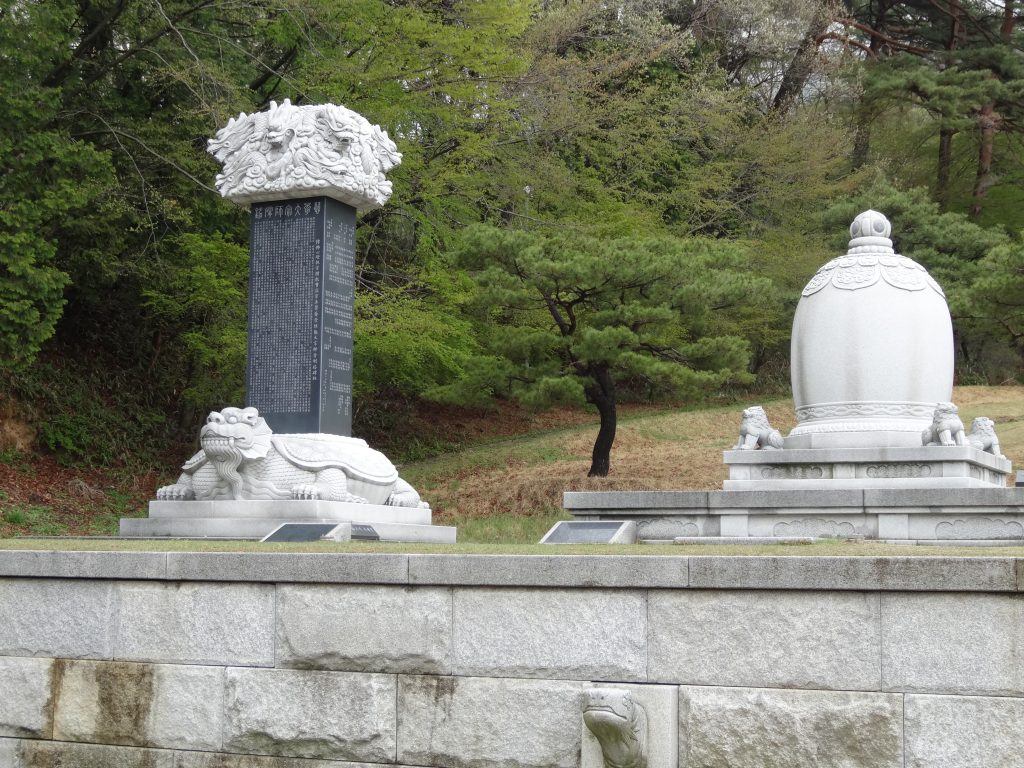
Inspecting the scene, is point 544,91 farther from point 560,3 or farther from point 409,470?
point 409,470

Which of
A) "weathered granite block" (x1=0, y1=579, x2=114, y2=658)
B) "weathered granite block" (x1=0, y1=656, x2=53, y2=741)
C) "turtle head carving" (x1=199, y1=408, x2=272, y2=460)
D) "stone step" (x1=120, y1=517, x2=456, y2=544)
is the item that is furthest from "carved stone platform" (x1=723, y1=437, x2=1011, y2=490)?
"weathered granite block" (x1=0, y1=656, x2=53, y2=741)

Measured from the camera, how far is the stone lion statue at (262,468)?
8969mm

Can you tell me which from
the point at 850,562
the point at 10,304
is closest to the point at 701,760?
the point at 850,562

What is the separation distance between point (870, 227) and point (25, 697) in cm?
855

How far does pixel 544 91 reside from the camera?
20859 millimetres

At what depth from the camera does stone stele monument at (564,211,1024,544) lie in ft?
30.7

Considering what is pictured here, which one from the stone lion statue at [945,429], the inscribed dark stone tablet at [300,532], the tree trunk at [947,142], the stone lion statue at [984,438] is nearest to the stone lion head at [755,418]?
the stone lion statue at [945,429]

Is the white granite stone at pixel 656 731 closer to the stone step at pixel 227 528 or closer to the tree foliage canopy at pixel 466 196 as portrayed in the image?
the stone step at pixel 227 528

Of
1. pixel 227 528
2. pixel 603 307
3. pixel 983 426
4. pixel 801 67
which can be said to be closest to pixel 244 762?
pixel 227 528

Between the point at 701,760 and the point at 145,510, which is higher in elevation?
the point at 145,510

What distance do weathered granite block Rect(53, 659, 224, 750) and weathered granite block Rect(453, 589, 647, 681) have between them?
1307 millimetres

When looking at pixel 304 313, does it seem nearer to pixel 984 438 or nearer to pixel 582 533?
pixel 582 533

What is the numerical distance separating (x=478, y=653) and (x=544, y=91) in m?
16.9

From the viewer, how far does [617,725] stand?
15.7ft
